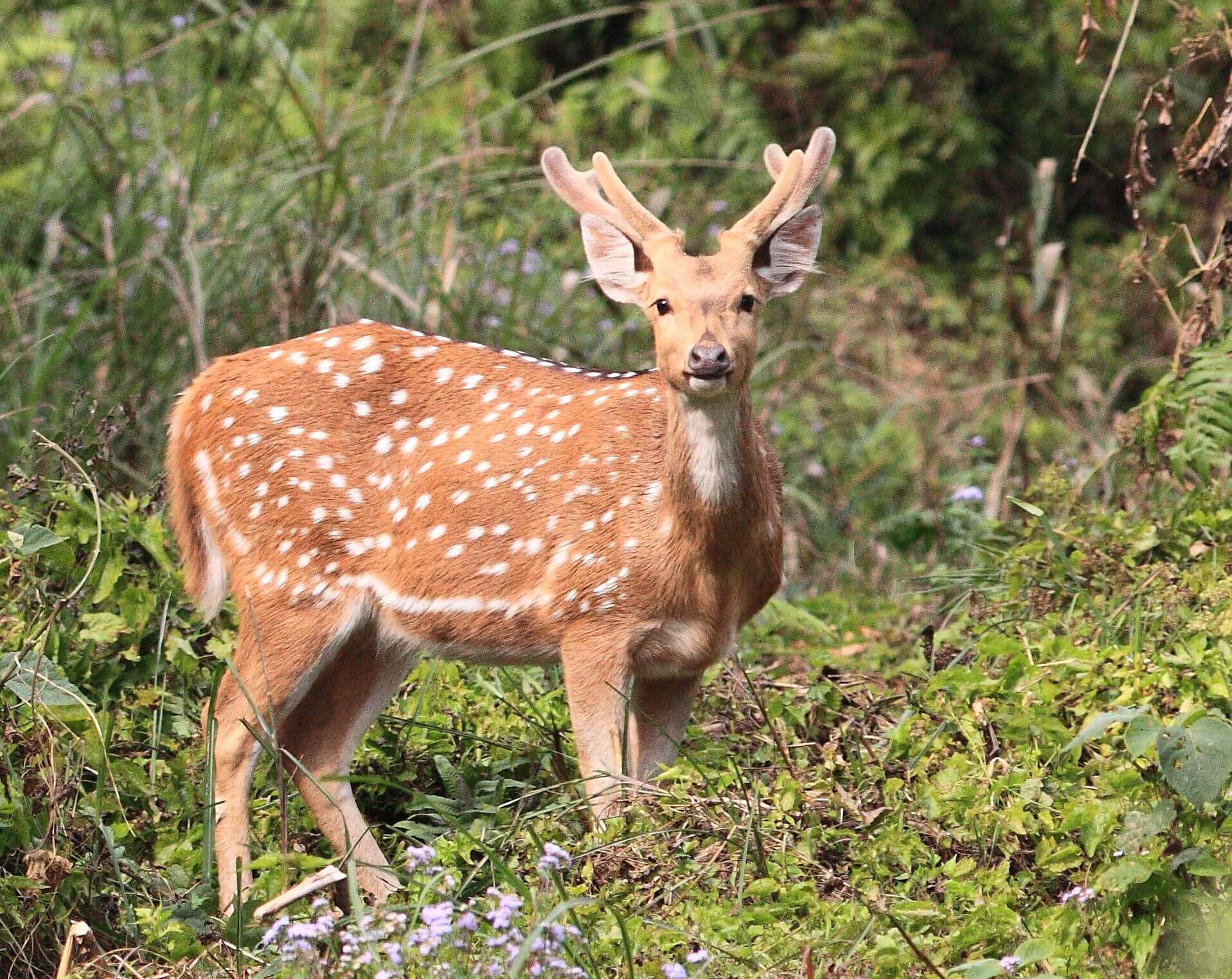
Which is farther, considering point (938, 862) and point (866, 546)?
point (866, 546)

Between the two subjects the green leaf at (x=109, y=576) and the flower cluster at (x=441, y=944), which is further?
the green leaf at (x=109, y=576)

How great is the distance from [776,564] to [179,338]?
9.94ft

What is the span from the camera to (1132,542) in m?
5.47

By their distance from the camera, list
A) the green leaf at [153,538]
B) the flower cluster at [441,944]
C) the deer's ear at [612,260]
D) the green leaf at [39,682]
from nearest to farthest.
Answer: the flower cluster at [441,944] < the green leaf at [39,682] < the deer's ear at [612,260] < the green leaf at [153,538]

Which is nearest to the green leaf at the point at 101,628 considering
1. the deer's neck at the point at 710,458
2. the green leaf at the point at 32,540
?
the green leaf at the point at 32,540

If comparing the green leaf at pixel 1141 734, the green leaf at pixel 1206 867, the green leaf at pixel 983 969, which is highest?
the green leaf at pixel 1141 734

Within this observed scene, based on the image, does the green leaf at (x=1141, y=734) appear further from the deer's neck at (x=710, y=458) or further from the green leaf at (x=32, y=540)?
the green leaf at (x=32, y=540)

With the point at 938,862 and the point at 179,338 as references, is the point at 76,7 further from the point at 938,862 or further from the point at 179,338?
the point at 938,862

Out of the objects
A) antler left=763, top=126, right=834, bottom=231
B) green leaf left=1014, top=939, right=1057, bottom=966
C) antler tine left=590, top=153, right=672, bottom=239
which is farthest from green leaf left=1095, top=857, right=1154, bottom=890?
antler tine left=590, top=153, right=672, bottom=239

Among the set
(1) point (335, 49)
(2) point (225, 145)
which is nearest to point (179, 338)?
(2) point (225, 145)

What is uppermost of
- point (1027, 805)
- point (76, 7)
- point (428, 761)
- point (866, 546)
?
point (76, 7)

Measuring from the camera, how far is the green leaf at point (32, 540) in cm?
457

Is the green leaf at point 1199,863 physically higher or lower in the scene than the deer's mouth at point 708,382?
lower

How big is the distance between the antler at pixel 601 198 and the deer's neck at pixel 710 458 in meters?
0.45
